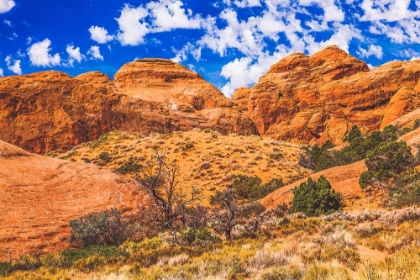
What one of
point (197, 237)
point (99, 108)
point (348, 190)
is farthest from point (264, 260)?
point (99, 108)

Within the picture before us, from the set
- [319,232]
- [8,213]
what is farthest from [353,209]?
[8,213]

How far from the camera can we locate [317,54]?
81.2 meters

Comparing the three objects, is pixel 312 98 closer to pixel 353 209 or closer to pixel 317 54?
pixel 317 54

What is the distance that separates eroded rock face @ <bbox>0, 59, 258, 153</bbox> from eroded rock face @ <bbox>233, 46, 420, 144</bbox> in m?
15.8

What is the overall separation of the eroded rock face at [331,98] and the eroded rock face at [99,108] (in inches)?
623

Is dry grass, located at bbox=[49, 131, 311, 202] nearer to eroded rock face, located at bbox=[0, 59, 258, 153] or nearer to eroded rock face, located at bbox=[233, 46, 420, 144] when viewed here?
eroded rock face, located at bbox=[0, 59, 258, 153]

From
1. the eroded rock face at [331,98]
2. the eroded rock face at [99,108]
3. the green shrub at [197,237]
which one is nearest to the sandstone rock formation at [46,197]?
the green shrub at [197,237]

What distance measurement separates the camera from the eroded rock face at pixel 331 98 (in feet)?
219

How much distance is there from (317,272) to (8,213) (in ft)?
35.8

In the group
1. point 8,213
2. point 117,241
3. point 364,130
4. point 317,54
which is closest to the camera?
point 8,213

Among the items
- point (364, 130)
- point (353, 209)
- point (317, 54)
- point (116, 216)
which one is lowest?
point (353, 209)

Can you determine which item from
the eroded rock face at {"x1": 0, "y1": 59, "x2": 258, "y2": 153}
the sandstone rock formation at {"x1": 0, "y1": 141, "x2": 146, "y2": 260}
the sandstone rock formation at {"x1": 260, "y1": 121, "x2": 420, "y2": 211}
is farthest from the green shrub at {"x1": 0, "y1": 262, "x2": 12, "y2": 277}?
the eroded rock face at {"x1": 0, "y1": 59, "x2": 258, "y2": 153}

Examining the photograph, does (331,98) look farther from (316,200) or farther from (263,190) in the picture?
(316,200)

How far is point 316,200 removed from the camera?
18.1 m
